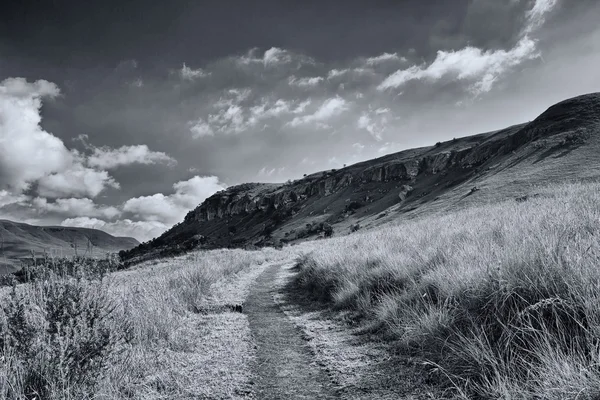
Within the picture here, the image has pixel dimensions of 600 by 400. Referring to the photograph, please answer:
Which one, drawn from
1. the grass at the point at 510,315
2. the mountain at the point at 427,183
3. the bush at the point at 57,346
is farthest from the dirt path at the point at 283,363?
the mountain at the point at 427,183

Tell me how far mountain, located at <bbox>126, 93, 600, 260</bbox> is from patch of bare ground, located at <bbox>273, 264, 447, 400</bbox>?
2165 cm

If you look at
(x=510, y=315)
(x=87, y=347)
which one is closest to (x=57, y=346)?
(x=87, y=347)

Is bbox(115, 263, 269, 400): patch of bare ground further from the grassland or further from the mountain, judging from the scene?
the mountain

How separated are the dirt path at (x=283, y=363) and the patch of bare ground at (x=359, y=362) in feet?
0.46

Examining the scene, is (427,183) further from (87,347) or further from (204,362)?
(87,347)

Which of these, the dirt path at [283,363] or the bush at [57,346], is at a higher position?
the bush at [57,346]

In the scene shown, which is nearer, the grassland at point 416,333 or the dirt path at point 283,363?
the grassland at point 416,333

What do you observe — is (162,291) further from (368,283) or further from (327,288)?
(368,283)

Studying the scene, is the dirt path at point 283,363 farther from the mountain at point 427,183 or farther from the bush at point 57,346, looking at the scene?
the mountain at point 427,183

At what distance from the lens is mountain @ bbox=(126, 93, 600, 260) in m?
46.3

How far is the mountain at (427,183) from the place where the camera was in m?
46.3

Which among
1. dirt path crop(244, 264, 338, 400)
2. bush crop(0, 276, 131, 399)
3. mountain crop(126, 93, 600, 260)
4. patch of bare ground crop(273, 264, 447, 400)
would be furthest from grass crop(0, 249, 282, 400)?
mountain crop(126, 93, 600, 260)

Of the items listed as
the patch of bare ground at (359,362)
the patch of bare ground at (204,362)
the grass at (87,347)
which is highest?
the grass at (87,347)

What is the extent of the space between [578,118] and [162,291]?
79967 mm
